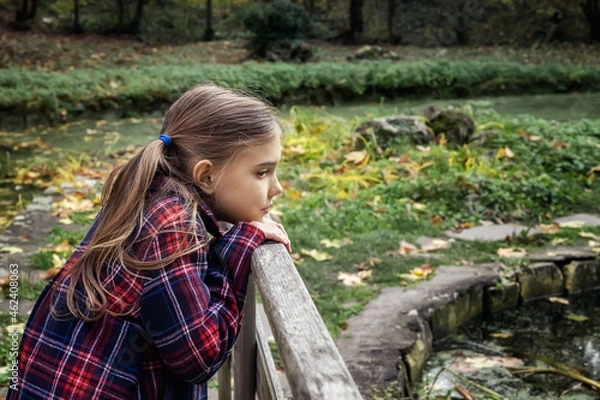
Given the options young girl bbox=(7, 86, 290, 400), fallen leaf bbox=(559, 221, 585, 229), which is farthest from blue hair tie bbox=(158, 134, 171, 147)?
fallen leaf bbox=(559, 221, 585, 229)

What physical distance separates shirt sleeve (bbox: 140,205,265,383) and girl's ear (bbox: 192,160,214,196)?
20 cm

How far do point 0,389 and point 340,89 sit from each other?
1003 centimetres

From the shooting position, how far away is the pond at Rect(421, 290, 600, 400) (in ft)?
11.8

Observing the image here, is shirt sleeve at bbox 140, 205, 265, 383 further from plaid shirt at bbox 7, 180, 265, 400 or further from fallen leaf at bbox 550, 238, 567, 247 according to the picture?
fallen leaf at bbox 550, 238, 567, 247

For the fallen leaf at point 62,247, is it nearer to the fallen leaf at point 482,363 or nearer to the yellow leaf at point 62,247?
the yellow leaf at point 62,247

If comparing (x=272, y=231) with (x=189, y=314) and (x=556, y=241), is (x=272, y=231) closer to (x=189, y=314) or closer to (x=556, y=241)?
(x=189, y=314)

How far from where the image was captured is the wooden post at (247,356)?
1966mm

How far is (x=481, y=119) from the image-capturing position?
8430 mm

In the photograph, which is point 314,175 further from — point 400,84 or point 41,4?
point 41,4

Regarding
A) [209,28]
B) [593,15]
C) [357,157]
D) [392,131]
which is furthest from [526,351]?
[209,28]

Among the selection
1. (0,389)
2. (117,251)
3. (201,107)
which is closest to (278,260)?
(117,251)

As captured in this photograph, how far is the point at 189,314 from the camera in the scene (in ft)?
4.73

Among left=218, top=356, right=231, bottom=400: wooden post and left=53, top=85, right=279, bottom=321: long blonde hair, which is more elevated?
left=53, top=85, right=279, bottom=321: long blonde hair

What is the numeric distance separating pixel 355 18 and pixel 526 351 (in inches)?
645
